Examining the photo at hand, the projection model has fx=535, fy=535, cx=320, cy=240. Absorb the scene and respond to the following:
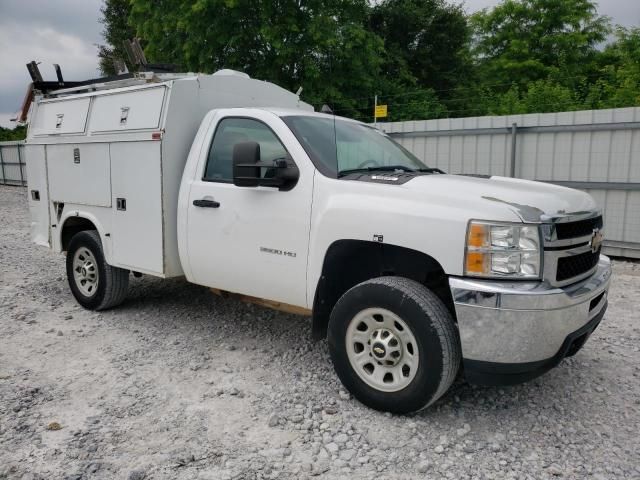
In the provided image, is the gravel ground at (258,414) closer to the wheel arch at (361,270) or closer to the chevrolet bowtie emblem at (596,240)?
the wheel arch at (361,270)

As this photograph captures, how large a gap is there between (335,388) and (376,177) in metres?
1.56

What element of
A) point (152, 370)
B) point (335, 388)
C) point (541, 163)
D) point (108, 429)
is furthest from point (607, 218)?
point (108, 429)

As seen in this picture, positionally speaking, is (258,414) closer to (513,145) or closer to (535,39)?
(513,145)

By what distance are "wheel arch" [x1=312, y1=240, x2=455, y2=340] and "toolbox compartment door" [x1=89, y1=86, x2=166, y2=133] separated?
215cm

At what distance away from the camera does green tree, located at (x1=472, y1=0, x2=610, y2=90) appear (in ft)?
97.8

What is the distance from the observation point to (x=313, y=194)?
12.5 ft

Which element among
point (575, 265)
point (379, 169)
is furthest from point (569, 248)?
point (379, 169)

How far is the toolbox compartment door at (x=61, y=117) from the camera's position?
561 cm

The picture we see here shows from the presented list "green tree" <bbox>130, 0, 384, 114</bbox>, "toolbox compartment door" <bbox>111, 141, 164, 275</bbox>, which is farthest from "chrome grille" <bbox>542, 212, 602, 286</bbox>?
"green tree" <bbox>130, 0, 384, 114</bbox>

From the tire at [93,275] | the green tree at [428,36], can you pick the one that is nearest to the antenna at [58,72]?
the tire at [93,275]

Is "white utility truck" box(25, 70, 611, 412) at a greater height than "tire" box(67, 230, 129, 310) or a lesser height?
greater

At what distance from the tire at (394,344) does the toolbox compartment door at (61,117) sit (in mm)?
3726

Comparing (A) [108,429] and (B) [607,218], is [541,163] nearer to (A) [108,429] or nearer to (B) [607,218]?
(B) [607,218]

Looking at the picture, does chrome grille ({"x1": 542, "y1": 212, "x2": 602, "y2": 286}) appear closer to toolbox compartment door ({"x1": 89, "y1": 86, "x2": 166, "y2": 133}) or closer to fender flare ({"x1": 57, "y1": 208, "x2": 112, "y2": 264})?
toolbox compartment door ({"x1": 89, "y1": 86, "x2": 166, "y2": 133})
